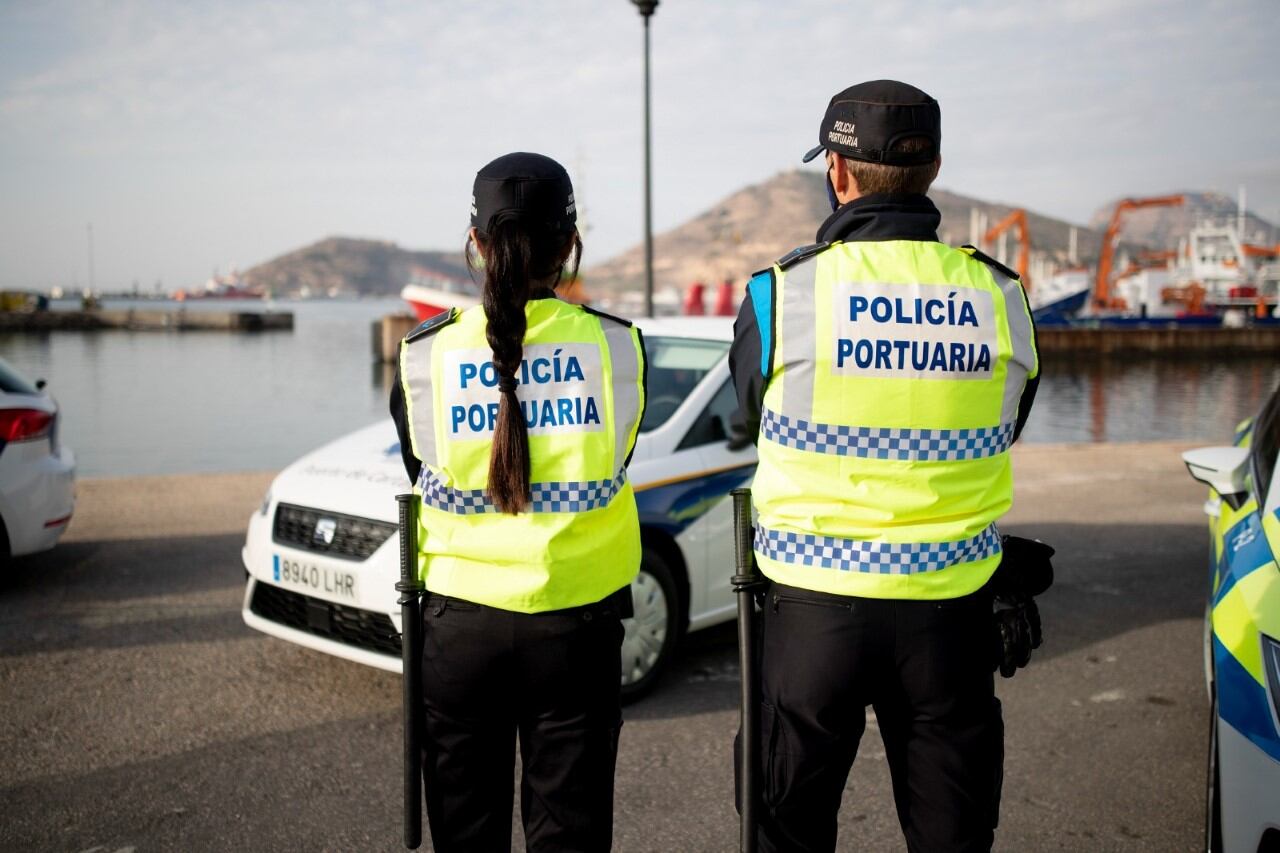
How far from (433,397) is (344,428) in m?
19.1

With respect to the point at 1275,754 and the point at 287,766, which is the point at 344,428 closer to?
the point at 287,766

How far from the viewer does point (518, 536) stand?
2098 mm

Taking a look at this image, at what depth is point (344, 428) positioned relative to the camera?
20.5m

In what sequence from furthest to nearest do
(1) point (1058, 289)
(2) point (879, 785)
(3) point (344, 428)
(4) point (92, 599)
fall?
(1) point (1058, 289)
(3) point (344, 428)
(4) point (92, 599)
(2) point (879, 785)

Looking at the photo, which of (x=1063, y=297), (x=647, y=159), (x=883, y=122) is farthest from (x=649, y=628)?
(x=1063, y=297)

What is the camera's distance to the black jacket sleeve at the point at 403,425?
224cm

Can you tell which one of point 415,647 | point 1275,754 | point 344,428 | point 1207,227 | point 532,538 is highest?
point 1207,227

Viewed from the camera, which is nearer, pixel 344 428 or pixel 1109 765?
pixel 1109 765

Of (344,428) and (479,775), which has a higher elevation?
(479,775)

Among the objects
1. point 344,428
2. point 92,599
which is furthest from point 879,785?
point 344,428

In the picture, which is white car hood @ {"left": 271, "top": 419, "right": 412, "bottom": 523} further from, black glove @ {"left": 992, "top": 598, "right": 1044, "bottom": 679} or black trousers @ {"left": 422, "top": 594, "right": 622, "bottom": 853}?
black glove @ {"left": 992, "top": 598, "right": 1044, "bottom": 679}

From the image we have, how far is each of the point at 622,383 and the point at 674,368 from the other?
2.79 metres

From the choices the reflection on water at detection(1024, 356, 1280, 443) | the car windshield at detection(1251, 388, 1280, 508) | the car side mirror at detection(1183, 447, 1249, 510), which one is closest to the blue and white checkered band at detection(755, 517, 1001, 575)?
the car windshield at detection(1251, 388, 1280, 508)

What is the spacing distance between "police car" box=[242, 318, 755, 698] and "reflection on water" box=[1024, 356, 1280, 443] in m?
8.85
